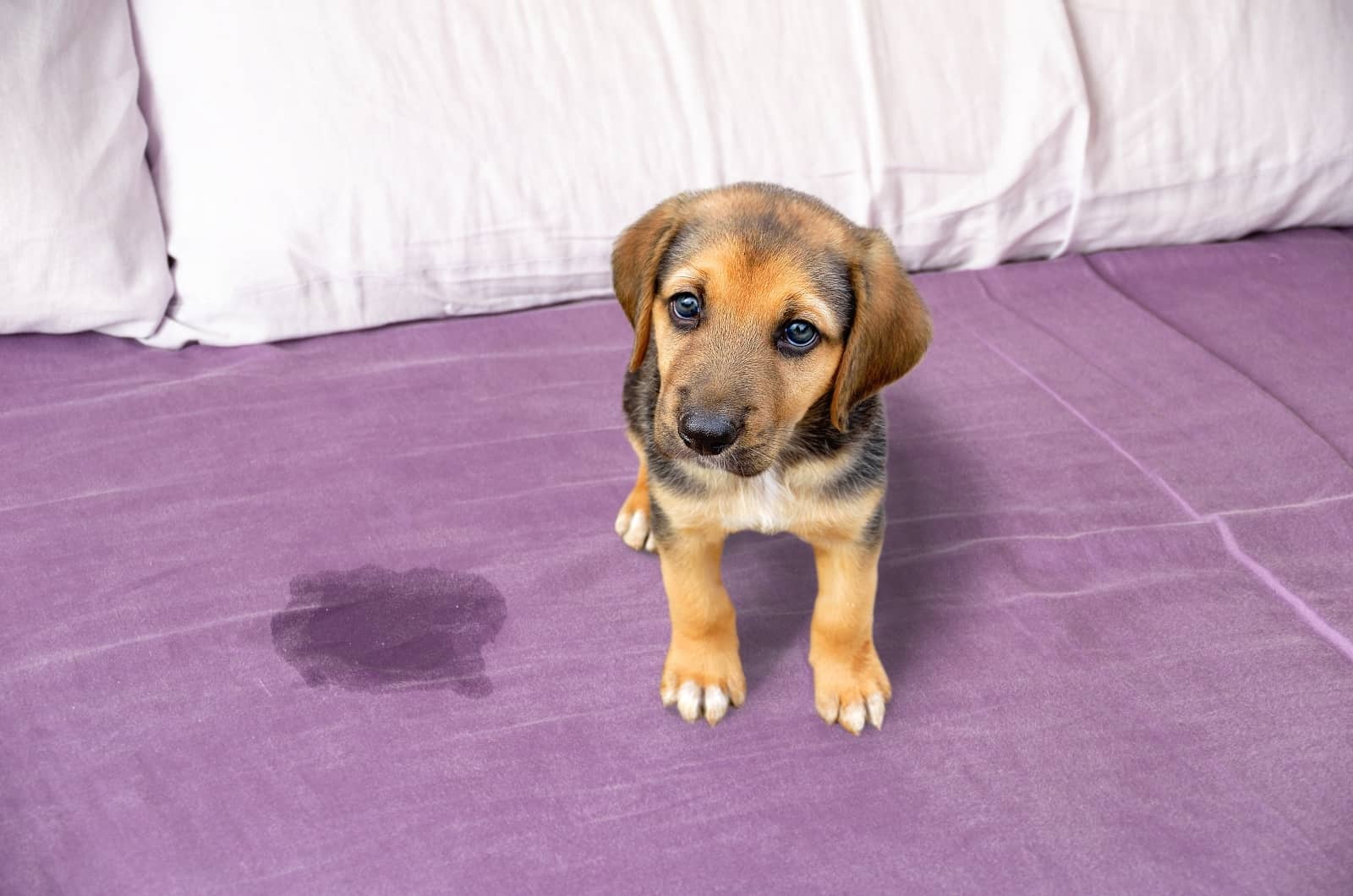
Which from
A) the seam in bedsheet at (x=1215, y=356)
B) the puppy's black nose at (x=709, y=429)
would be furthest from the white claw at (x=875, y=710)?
the seam in bedsheet at (x=1215, y=356)

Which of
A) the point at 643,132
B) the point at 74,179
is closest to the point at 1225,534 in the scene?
the point at 643,132

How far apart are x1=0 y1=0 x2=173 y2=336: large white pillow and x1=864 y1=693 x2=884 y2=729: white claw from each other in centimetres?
228

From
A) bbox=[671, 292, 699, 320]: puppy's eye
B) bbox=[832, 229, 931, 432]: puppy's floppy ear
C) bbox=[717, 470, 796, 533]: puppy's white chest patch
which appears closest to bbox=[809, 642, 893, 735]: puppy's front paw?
bbox=[717, 470, 796, 533]: puppy's white chest patch

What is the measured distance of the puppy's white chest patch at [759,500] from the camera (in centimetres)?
228

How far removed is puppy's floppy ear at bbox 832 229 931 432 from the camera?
216 cm

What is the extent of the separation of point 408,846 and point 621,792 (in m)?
0.40

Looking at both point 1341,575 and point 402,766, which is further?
point 1341,575

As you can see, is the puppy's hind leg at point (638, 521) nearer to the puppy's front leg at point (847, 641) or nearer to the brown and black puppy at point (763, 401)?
the brown and black puppy at point (763, 401)

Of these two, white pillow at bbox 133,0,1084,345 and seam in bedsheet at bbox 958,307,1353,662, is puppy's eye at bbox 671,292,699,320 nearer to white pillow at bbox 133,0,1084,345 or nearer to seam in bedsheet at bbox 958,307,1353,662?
white pillow at bbox 133,0,1084,345

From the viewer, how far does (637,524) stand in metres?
2.79

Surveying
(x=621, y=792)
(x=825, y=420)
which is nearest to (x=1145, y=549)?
(x=825, y=420)

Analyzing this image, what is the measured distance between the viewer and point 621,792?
2.20 metres

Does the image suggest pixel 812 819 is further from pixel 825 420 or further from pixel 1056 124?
pixel 1056 124

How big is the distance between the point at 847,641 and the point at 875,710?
15 centimetres
